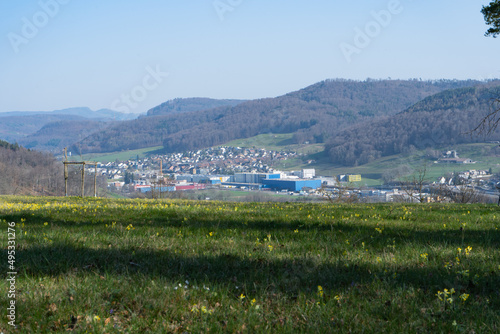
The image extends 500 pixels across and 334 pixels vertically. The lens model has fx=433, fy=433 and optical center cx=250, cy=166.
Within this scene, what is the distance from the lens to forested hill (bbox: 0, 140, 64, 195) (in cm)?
7144

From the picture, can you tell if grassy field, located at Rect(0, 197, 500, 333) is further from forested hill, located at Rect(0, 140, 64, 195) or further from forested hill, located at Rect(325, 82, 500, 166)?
forested hill, located at Rect(325, 82, 500, 166)

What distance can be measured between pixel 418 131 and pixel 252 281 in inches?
5406

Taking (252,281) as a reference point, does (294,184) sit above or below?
below

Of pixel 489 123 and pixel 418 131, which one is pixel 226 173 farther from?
pixel 489 123

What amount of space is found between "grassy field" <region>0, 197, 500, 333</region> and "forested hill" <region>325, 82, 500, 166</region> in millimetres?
120532

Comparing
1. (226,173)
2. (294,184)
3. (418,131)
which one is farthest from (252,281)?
(418,131)

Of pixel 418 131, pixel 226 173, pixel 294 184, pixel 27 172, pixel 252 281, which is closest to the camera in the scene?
pixel 252 281

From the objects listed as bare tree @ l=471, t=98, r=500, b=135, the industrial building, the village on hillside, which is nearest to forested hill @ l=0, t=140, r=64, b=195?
the village on hillside

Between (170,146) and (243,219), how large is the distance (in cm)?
18336

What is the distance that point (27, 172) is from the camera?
81500 mm

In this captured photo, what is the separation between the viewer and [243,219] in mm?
9211

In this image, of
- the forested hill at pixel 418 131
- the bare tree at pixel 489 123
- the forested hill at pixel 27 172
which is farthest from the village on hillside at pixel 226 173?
the bare tree at pixel 489 123

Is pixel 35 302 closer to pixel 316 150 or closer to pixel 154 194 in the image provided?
pixel 154 194

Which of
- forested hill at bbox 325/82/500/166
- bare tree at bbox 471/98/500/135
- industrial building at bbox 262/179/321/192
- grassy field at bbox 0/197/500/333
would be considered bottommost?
industrial building at bbox 262/179/321/192
